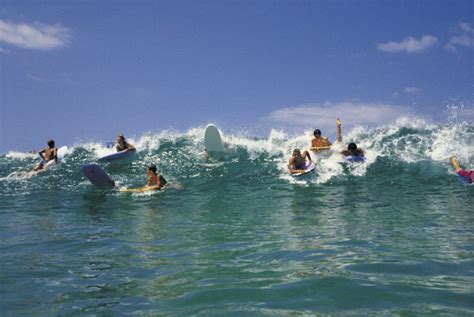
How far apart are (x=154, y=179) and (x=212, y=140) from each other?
17.4 ft

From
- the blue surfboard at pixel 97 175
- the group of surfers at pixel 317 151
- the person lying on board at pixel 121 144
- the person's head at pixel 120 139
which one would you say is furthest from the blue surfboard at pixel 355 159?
the person's head at pixel 120 139

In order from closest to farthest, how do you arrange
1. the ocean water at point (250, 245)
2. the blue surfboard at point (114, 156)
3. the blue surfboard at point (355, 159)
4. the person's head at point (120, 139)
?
the ocean water at point (250, 245) → the blue surfboard at point (355, 159) → the blue surfboard at point (114, 156) → the person's head at point (120, 139)

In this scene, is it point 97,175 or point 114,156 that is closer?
point 97,175

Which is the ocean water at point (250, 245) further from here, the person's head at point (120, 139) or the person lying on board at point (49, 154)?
the person's head at point (120, 139)

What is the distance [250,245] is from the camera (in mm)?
5875

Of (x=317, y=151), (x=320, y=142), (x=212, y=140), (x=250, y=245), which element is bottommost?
(x=250, y=245)

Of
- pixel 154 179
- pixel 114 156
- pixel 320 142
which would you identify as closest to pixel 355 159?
pixel 320 142

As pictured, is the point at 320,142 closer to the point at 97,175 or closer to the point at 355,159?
the point at 355,159

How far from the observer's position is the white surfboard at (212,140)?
17.8 metres

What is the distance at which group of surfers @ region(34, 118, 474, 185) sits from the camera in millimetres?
11602

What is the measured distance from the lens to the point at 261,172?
49.2ft

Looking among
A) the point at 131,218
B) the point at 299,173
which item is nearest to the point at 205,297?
the point at 131,218

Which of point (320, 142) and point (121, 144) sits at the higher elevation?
point (121, 144)

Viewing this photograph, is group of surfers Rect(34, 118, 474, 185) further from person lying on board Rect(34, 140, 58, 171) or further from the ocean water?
the ocean water
